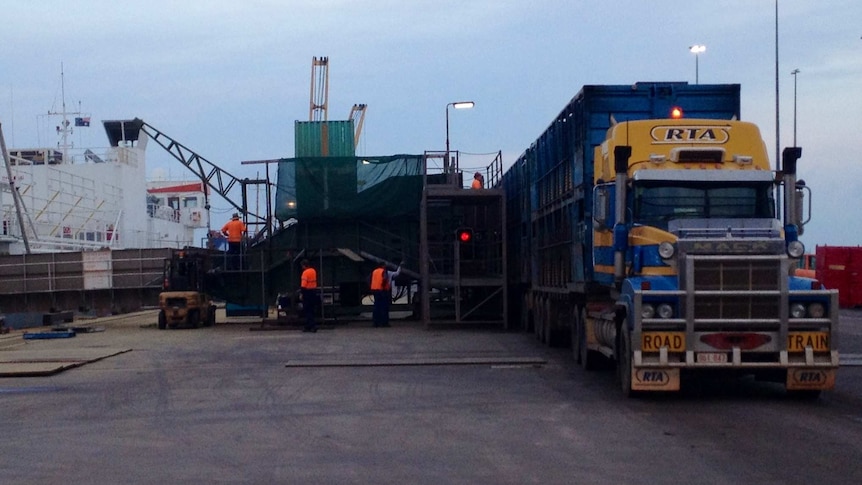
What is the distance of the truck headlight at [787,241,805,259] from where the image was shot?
37.6ft

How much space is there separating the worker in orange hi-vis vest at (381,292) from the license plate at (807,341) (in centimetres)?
1532

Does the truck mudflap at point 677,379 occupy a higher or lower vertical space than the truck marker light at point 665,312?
lower

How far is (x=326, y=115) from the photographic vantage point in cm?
6531

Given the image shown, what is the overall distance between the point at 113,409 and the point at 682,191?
7.73 metres

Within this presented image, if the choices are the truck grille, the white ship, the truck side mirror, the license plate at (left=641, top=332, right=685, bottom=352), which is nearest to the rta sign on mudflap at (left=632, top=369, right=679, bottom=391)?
the license plate at (left=641, top=332, right=685, bottom=352)

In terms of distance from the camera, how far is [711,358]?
11.1 m

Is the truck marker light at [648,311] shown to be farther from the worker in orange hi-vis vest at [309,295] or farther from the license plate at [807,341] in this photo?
the worker in orange hi-vis vest at [309,295]

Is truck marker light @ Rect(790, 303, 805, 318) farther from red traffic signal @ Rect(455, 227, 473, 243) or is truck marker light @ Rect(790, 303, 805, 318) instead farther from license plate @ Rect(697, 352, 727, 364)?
red traffic signal @ Rect(455, 227, 473, 243)

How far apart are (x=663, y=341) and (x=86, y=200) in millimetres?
38867

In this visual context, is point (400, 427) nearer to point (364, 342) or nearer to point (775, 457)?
point (775, 457)

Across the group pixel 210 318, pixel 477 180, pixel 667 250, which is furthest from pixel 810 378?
pixel 210 318

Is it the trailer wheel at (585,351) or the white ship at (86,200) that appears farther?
the white ship at (86,200)

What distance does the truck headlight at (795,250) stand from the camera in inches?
451

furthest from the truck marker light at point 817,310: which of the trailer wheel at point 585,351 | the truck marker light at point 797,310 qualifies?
the trailer wheel at point 585,351
